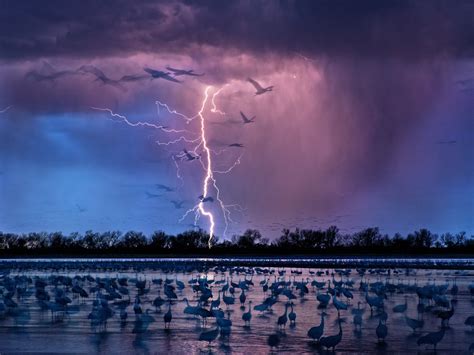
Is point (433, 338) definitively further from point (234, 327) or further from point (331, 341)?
point (234, 327)

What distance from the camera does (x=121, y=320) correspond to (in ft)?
67.6

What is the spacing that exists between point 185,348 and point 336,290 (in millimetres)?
11969

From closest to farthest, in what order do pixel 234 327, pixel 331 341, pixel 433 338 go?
pixel 331 341 → pixel 433 338 → pixel 234 327

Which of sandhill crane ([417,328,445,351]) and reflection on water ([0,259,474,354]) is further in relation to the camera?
reflection on water ([0,259,474,354])

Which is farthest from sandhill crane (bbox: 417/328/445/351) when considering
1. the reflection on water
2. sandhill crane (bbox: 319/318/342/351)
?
sandhill crane (bbox: 319/318/342/351)

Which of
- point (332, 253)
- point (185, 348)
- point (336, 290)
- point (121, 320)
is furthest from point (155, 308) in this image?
point (332, 253)

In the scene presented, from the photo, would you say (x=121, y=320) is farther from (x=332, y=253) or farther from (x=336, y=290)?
(x=332, y=253)

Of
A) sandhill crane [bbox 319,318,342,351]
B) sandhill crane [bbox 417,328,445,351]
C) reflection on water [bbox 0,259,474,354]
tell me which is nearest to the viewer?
sandhill crane [bbox 319,318,342,351]

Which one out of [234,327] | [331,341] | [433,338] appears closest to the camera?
[331,341]

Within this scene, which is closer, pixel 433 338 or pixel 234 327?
pixel 433 338

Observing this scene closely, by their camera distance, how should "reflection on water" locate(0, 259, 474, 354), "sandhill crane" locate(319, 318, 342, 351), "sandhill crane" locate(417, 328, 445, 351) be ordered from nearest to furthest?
"sandhill crane" locate(319, 318, 342, 351) → "sandhill crane" locate(417, 328, 445, 351) → "reflection on water" locate(0, 259, 474, 354)

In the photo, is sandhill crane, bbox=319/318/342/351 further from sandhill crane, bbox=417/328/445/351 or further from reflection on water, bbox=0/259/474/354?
sandhill crane, bbox=417/328/445/351

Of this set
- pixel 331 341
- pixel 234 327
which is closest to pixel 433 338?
pixel 331 341

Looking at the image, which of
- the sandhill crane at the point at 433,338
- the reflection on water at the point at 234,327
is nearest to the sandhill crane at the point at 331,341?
the reflection on water at the point at 234,327
